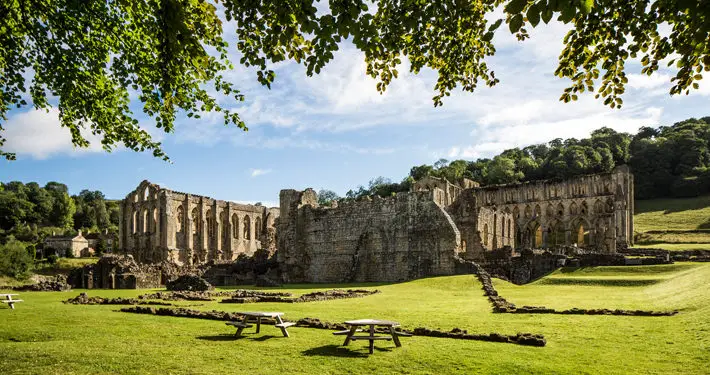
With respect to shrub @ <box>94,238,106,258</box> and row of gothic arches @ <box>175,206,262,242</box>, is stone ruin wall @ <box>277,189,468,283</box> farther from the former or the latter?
shrub @ <box>94,238,106,258</box>

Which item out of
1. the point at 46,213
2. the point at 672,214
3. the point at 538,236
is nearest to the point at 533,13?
the point at 538,236

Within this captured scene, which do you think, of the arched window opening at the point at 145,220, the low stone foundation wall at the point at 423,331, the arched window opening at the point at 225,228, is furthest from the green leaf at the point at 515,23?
the arched window opening at the point at 225,228

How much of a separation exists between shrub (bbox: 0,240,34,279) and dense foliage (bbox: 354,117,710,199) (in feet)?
194

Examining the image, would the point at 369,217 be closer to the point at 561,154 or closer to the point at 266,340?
the point at 266,340

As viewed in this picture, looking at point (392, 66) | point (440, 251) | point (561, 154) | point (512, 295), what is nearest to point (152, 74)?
point (392, 66)

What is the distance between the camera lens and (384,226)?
127 feet

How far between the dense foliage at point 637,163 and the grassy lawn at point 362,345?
71.0 metres

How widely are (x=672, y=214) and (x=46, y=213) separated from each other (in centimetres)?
12589

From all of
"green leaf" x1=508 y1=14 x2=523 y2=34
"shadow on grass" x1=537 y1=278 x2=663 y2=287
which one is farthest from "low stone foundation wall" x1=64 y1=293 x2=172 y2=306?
"shadow on grass" x1=537 y1=278 x2=663 y2=287

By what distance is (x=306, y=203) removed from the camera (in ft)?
147

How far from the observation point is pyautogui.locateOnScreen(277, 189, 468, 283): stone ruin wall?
35500 mm

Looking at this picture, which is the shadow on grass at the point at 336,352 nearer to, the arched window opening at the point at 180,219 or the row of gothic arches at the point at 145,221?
the row of gothic arches at the point at 145,221

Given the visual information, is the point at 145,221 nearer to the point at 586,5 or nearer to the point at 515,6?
the point at 515,6

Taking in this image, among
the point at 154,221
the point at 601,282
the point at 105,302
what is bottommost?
the point at 601,282
